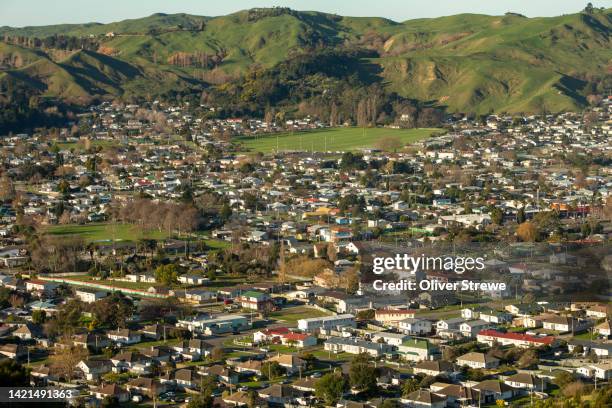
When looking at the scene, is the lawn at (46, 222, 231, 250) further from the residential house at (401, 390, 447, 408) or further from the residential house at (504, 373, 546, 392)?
the residential house at (401, 390, 447, 408)

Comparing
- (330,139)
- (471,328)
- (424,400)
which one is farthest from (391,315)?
(330,139)

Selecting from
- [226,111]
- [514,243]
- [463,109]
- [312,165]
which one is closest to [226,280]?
[514,243]

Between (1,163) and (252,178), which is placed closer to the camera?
(252,178)

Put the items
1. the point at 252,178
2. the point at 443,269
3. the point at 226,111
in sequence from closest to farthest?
the point at 443,269
the point at 252,178
the point at 226,111

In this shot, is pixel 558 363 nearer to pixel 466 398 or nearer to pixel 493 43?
pixel 466 398

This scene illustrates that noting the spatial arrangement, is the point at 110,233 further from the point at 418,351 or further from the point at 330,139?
the point at 330,139

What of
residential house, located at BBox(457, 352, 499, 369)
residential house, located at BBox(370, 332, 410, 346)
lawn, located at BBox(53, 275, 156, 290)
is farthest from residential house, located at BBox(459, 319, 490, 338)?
lawn, located at BBox(53, 275, 156, 290)
